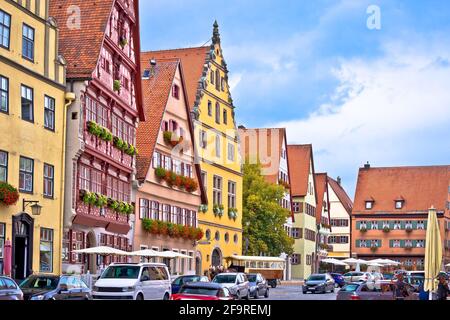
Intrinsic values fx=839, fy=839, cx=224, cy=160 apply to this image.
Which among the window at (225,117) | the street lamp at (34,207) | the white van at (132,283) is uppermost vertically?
the window at (225,117)

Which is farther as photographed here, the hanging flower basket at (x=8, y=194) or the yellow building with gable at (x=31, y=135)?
the yellow building with gable at (x=31, y=135)

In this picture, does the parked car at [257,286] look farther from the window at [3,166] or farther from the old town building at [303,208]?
the old town building at [303,208]

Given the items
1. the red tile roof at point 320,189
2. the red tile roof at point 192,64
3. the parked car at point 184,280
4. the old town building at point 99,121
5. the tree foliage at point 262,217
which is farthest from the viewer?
the red tile roof at point 320,189

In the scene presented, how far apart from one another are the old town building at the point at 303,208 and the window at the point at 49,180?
5729 cm

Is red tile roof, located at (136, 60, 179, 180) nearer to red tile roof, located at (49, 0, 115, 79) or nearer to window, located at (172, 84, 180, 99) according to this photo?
window, located at (172, 84, 180, 99)

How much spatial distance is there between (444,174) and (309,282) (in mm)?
68466

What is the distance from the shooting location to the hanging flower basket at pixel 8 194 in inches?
1209

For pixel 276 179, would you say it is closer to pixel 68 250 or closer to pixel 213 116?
pixel 213 116

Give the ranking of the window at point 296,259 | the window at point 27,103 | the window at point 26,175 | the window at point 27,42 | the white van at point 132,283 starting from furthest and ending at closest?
1. the window at point 296,259
2. the window at point 27,42
3. the window at point 27,103
4. the window at point 26,175
5. the white van at point 132,283

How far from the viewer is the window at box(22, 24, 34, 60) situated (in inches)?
1320

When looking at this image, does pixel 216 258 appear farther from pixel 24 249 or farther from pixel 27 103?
pixel 27 103

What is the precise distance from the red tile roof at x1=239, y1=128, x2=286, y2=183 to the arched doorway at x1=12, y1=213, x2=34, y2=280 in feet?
150

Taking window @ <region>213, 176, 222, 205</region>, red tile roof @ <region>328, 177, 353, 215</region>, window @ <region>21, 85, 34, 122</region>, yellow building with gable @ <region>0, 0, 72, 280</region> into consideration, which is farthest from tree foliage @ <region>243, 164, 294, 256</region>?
red tile roof @ <region>328, 177, 353, 215</region>

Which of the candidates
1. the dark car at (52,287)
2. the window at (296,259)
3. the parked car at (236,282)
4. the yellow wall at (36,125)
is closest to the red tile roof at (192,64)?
the parked car at (236,282)
